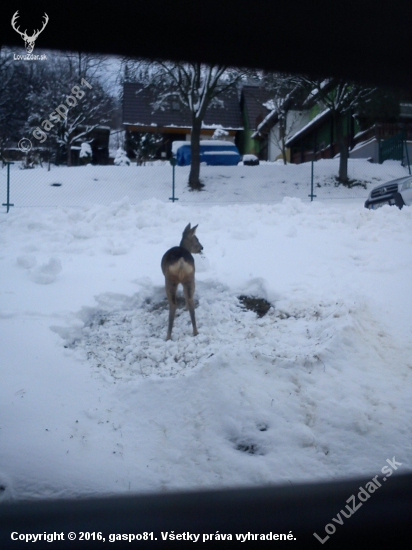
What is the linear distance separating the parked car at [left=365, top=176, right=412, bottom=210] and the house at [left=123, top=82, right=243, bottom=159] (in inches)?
331

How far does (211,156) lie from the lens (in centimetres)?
2414

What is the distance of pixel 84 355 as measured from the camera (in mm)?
5246

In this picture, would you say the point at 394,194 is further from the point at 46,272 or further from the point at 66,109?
the point at 66,109

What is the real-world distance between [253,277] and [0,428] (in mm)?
4392

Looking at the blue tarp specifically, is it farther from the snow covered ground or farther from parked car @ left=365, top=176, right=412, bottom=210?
the snow covered ground

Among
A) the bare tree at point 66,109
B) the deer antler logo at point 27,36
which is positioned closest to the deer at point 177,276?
the deer antler logo at point 27,36

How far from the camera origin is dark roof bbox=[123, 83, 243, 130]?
20228mm

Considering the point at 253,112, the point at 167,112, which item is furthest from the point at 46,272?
the point at 253,112

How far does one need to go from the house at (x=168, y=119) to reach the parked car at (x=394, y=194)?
8.40 meters

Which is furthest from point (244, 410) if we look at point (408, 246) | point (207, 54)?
point (408, 246)

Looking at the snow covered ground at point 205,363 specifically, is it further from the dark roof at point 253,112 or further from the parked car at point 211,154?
the dark roof at point 253,112

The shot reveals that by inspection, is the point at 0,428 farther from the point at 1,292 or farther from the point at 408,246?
the point at 408,246

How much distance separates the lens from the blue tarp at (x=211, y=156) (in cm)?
2375

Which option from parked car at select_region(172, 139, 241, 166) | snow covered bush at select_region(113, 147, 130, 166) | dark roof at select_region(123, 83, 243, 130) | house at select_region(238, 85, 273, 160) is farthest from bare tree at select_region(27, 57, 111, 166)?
house at select_region(238, 85, 273, 160)
